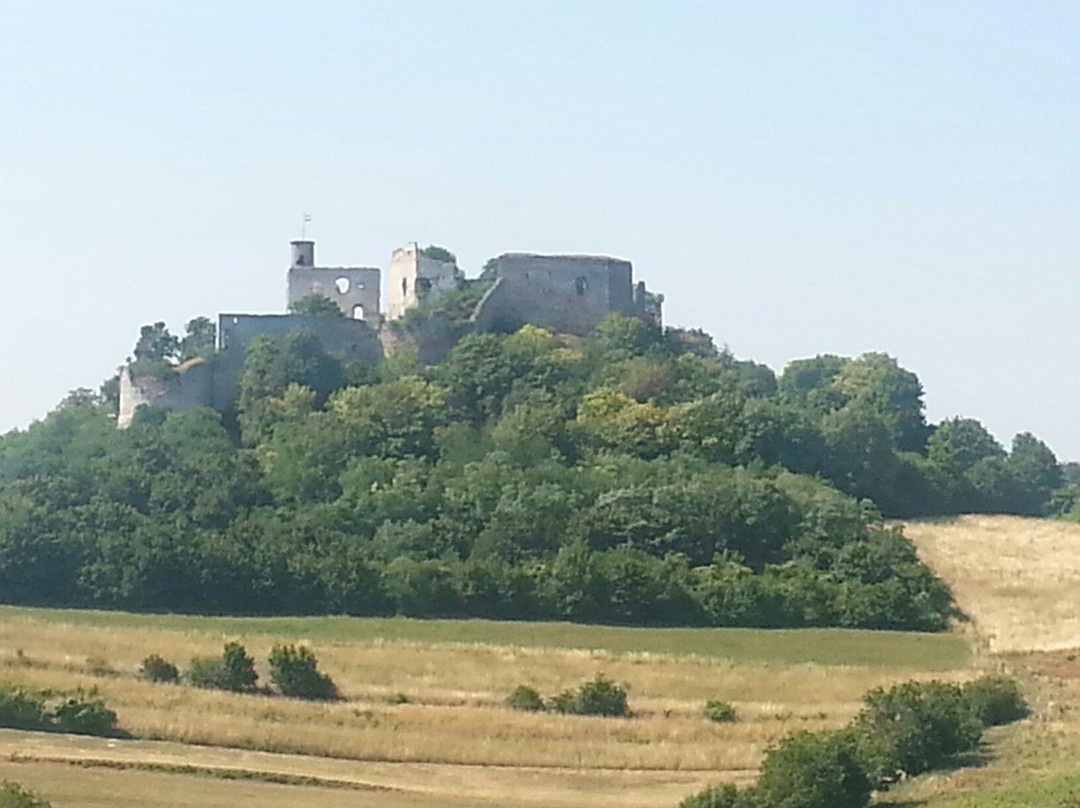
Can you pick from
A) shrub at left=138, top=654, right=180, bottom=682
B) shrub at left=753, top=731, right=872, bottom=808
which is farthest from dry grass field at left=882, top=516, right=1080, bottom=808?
shrub at left=138, top=654, right=180, bottom=682

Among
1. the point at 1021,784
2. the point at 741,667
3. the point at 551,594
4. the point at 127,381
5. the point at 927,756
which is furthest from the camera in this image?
the point at 127,381

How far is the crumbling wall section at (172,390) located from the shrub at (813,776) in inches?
1873

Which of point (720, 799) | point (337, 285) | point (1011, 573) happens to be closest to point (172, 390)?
point (337, 285)

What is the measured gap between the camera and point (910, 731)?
3306 centimetres

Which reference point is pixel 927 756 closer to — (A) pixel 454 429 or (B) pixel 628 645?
(B) pixel 628 645

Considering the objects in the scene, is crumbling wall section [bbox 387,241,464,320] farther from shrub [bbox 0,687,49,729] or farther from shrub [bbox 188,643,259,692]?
shrub [bbox 0,687,49,729]

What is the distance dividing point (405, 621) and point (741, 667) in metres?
10.5

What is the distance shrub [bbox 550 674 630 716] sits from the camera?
40.5 metres

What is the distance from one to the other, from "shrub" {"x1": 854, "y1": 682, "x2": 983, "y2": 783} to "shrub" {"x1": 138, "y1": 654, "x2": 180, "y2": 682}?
48.2 feet

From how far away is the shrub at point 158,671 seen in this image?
41.9 metres

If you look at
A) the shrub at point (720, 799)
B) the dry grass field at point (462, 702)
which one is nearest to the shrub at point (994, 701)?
the dry grass field at point (462, 702)

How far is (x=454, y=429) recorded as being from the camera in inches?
2798

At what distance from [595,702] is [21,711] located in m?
11.2

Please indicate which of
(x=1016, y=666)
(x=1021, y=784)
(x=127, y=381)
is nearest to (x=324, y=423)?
(x=127, y=381)
